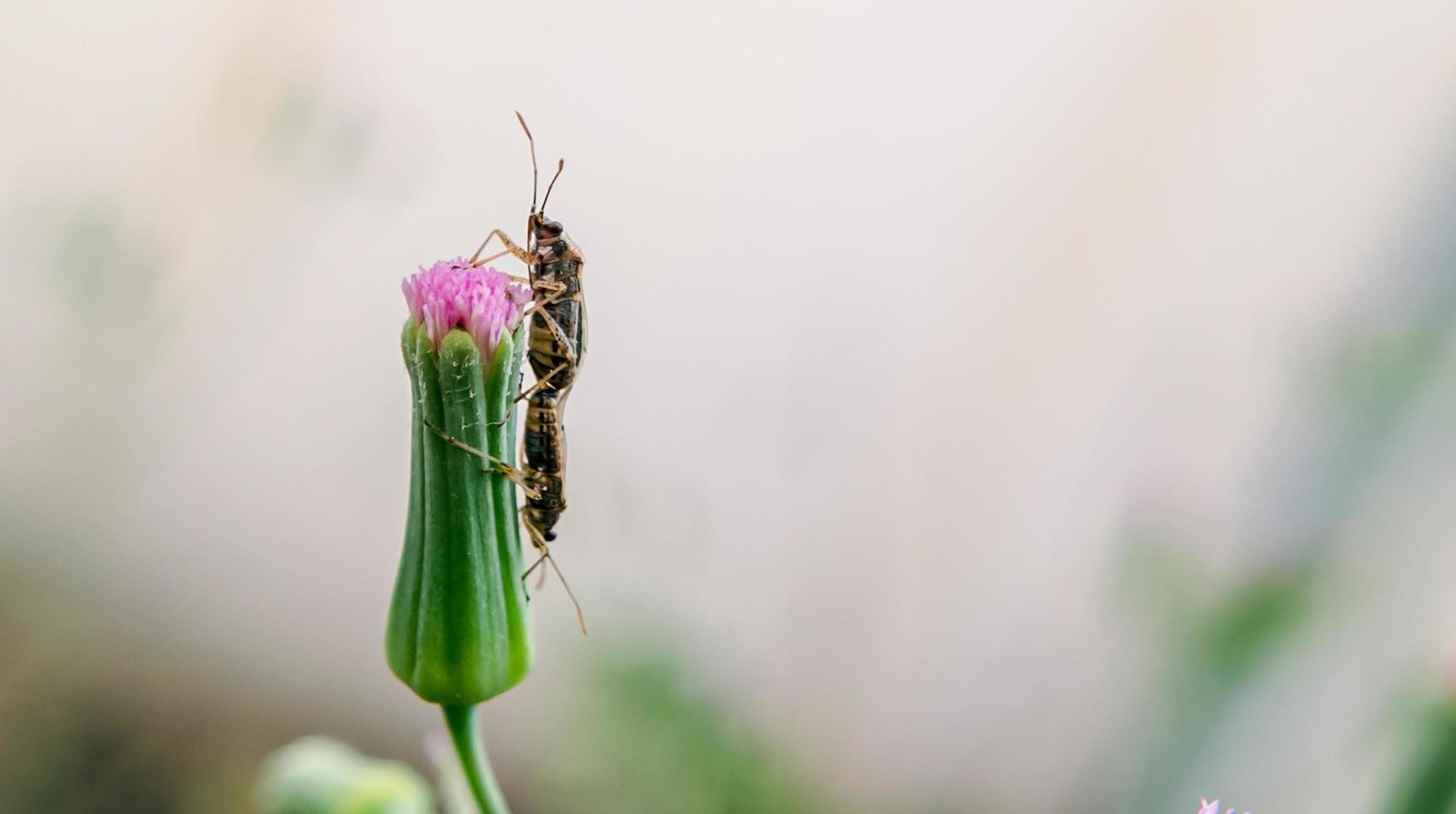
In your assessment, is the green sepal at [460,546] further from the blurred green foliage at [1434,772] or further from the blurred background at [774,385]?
the blurred background at [774,385]

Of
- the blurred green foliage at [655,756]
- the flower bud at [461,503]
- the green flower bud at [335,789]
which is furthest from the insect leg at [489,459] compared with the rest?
the blurred green foliage at [655,756]

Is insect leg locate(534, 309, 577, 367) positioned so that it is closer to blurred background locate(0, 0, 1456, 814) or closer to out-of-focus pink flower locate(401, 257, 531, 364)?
out-of-focus pink flower locate(401, 257, 531, 364)

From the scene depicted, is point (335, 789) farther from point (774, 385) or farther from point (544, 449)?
point (774, 385)

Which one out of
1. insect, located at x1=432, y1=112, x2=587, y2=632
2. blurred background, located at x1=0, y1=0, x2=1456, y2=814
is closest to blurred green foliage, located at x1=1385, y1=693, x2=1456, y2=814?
insect, located at x1=432, y1=112, x2=587, y2=632

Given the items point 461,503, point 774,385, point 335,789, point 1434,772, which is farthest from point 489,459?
point 774,385

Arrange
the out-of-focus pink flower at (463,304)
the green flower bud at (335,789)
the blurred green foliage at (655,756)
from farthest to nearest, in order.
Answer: the blurred green foliage at (655,756) → the green flower bud at (335,789) → the out-of-focus pink flower at (463,304)

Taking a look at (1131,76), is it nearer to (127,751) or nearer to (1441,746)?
(1441,746)

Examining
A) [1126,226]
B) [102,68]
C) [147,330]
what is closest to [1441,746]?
[1126,226]
